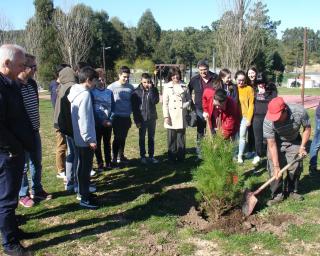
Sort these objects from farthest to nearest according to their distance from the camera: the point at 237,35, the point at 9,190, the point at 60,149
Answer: the point at 237,35 → the point at 60,149 → the point at 9,190

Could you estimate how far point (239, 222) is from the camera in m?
4.68

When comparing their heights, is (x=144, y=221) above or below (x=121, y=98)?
below

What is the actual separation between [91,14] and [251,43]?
88.6 feet

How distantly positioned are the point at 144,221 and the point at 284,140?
2191 millimetres

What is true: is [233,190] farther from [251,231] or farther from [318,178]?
[318,178]

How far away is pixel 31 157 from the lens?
5.44m

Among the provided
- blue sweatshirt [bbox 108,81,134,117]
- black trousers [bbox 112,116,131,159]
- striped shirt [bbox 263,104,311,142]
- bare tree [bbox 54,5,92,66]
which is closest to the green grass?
black trousers [bbox 112,116,131,159]

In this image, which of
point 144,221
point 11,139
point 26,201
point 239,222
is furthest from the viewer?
point 26,201

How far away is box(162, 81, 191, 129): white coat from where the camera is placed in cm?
715

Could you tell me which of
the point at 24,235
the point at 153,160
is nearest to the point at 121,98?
the point at 153,160

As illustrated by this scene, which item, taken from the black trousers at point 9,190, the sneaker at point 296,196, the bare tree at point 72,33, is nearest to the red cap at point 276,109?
the sneaker at point 296,196

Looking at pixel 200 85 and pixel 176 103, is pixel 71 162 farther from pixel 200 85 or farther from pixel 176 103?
pixel 200 85

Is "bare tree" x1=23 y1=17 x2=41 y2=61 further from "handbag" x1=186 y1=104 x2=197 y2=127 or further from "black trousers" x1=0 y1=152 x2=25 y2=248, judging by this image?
"black trousers" x1=0 y1=152 x2=25 y2=248

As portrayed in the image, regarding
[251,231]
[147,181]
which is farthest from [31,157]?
[251,231]
